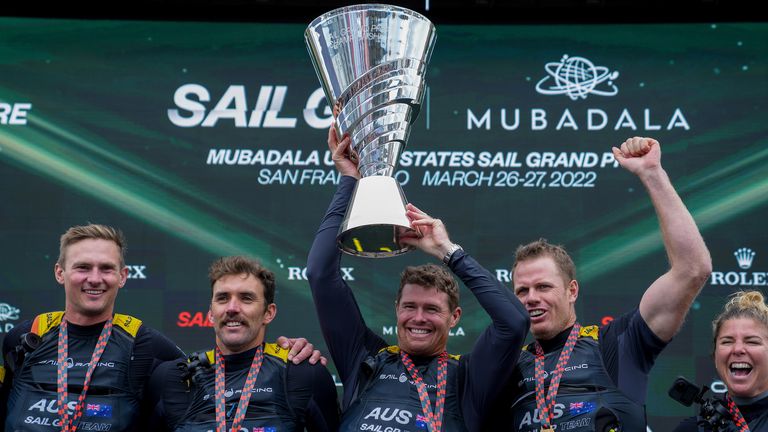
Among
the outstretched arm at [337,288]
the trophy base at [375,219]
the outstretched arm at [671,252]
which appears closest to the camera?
the trophy base at [375,219]

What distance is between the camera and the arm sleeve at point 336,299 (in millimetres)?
3439

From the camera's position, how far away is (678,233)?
3068 millimetres

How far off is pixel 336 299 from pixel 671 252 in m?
1.11

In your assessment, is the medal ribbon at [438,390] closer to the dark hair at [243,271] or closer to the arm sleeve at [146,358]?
the dark hair at [243,271]

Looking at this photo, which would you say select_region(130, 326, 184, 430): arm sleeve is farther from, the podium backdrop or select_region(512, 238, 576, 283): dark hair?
select_region(512, 238, 576, 283): dark hair

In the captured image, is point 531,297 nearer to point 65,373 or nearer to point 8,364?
point 65,373

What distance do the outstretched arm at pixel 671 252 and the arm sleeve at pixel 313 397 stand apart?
1080 mm

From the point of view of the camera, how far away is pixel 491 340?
3.22 meters

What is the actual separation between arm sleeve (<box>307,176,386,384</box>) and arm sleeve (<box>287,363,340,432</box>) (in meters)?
0.08

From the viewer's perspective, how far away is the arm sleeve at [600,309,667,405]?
316cm

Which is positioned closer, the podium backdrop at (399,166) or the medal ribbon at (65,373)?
the medal ribbon at (65,373)

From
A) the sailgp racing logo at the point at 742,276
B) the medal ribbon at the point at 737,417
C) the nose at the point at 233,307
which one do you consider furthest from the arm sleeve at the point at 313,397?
the sailgp racing logo at the point at 742,276

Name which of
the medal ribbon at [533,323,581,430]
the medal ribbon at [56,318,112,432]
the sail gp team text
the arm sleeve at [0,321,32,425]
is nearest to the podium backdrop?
the sail gp team text

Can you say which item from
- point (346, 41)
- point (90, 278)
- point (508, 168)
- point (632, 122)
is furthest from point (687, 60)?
point (90, 278)
